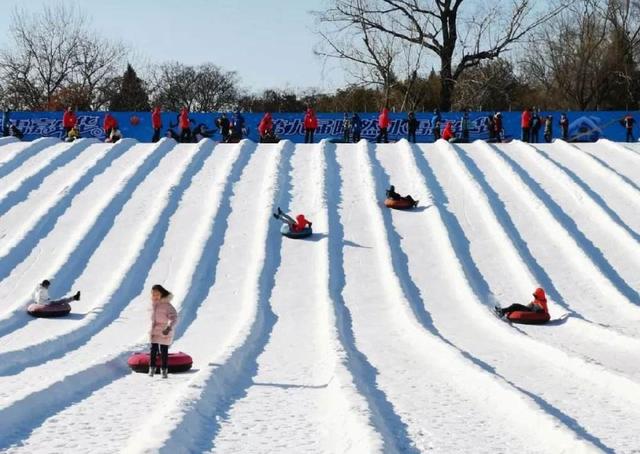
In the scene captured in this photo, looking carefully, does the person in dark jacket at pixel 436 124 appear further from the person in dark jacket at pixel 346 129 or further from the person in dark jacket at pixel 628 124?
the person in dark jacket at pixel 628 124

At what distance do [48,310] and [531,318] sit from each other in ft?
22.0

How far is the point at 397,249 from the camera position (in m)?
18.0

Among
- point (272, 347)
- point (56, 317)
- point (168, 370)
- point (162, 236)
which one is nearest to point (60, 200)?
point (162, 236)

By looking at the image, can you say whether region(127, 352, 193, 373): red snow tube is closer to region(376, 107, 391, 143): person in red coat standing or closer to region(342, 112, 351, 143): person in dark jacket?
region(376, 107, 391, 143): person in red coat standing

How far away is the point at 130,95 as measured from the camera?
65438mm

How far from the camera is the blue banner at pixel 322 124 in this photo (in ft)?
98.3

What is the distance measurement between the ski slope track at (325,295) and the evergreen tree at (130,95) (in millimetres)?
37782

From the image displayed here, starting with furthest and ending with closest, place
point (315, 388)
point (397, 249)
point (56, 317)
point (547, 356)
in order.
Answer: point (397, 249)
point (56, 317)
point (547, 356)
point (315, 388)

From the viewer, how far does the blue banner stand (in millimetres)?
29969

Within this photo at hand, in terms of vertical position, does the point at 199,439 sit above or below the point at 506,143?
below

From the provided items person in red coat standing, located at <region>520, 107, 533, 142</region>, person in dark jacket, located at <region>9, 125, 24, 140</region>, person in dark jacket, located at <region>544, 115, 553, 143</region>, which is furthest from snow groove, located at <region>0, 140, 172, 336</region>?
person in dark jacket, located at <region>544, 115, 553, 143</region>

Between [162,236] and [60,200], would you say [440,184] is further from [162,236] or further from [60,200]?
[60,200]

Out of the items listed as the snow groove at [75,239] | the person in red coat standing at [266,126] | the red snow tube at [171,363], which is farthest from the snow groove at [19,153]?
the red snow tube at [171,363]

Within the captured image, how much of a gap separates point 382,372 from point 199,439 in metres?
3.48
